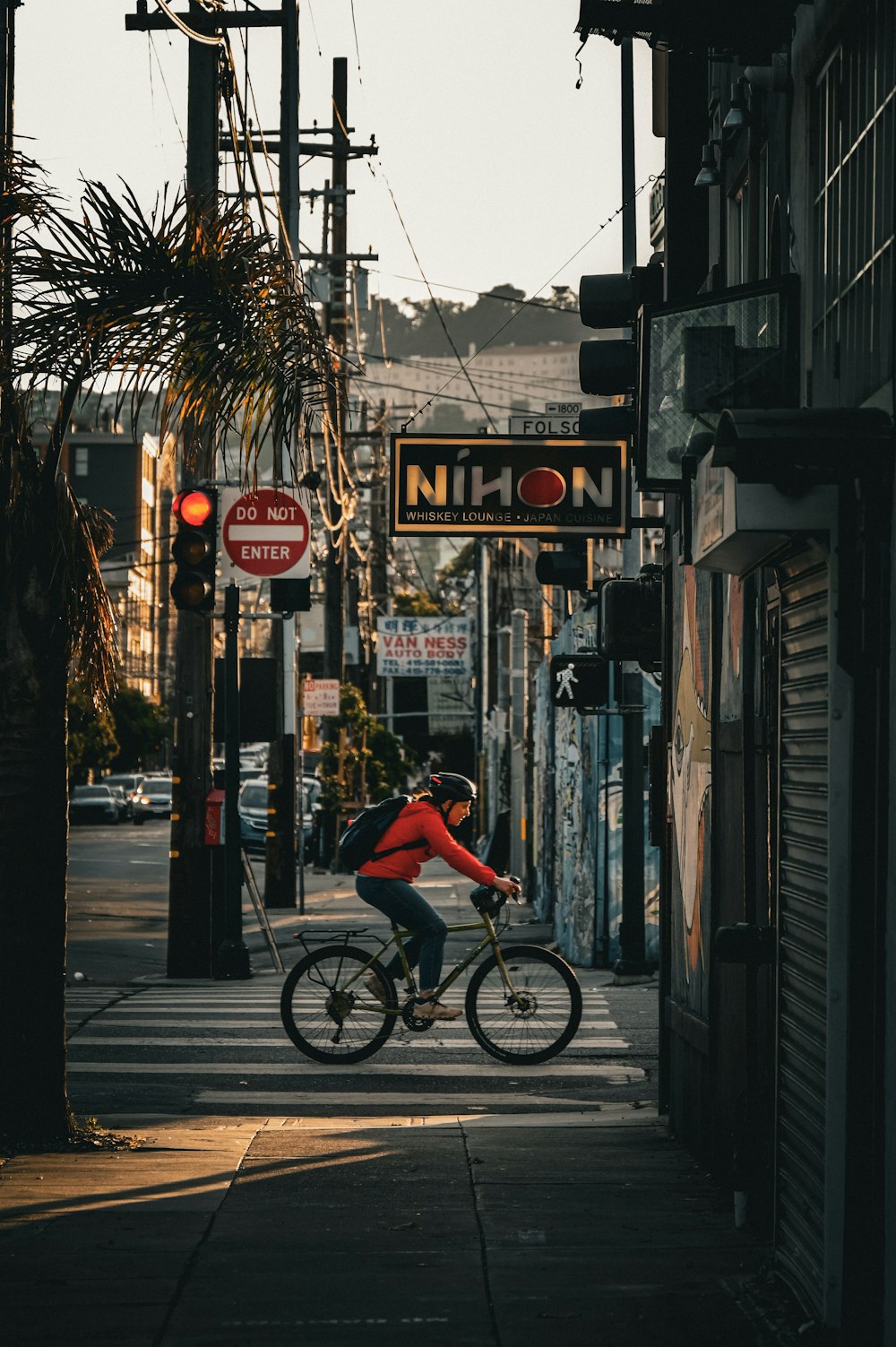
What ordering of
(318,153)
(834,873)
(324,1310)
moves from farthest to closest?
1. (318,153)
2. (324,1310)
3. (834,873)

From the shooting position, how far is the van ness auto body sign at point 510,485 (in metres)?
12.4

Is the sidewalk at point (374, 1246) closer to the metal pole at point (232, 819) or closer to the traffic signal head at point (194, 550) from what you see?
the traffic signal head at point (194, 550)

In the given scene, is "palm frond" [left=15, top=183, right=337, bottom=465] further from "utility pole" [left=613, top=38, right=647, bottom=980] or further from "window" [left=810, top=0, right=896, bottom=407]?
"utility pole" [left=613, top=38, right=647, bottom=980]

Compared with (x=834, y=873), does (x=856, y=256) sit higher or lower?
higher

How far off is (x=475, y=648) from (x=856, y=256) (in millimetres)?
52392

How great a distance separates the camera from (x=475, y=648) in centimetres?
5828

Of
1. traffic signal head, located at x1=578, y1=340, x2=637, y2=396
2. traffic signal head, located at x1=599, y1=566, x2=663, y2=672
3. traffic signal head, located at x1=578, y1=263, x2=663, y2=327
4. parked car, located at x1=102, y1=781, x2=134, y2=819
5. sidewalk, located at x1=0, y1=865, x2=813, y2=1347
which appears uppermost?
traffic signal head, located at x1=578, y1=263, x2=663, y2=327

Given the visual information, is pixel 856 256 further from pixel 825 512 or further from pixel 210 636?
pixel 210 636

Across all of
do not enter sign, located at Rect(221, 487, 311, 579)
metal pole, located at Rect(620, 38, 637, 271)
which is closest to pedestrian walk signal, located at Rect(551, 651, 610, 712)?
do not enter sign, located at Rect(221, 487, 311, 579)

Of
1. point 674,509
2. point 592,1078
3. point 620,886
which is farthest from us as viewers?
point 620,886

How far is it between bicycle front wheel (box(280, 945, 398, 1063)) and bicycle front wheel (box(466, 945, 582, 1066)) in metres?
0.59

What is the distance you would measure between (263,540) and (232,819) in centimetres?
292

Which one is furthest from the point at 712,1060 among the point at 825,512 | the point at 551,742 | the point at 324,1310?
the point at 551,742

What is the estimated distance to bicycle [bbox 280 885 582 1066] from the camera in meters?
11.4
